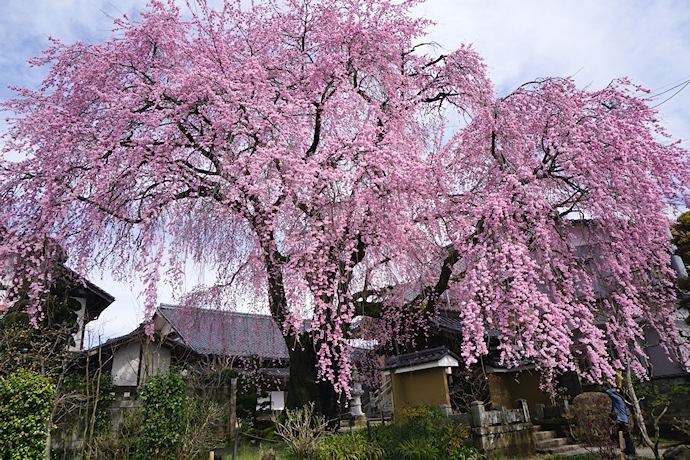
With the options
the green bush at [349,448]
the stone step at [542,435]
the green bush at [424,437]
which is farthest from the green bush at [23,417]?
the stone step at [542,435]

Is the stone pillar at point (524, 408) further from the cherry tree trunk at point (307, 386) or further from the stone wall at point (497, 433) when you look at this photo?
the cherry tree trunk at point (307, 386)

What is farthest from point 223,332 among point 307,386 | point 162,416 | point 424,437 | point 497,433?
point 497,433

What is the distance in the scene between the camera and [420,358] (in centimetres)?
1429

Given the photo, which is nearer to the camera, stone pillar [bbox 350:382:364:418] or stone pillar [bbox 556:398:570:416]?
stone pillar [bbox 556:398:570:416]

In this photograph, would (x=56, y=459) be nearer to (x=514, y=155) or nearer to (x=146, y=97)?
(x=146, y=97)

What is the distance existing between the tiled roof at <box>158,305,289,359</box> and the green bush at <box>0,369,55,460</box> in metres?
4.72

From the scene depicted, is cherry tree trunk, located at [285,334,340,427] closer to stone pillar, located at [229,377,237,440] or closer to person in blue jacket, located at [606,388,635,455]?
stone pillar, located at [229,377,237,440]

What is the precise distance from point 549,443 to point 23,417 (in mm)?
12836

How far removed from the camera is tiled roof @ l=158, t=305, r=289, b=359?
490 inches

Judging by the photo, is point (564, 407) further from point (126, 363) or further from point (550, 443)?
point (126, 363)

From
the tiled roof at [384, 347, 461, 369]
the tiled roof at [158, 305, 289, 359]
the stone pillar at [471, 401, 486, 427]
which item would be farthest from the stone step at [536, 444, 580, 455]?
the tiled roof at [158, 305, 289, 359]

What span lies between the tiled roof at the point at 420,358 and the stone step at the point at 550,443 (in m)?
3.35

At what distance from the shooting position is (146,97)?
8.75m

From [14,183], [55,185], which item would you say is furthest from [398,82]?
[14,183]
